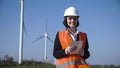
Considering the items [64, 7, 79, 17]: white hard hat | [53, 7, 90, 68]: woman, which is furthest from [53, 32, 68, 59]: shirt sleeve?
[64, 7, 79, 17]: white hard hat

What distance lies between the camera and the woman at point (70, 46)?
4.71 m

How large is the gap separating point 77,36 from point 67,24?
10.2 inches

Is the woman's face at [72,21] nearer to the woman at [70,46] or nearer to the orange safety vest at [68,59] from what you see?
the woman at [70,46]

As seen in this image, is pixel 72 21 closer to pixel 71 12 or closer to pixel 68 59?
pixel 71 12

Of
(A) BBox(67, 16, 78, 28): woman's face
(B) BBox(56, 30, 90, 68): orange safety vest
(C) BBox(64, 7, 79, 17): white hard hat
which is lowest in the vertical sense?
(B) BBox(56, 30, 90, 68): orange safety vest

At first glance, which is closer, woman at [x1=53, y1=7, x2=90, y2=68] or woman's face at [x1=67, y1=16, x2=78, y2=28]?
woman at [x1=53, y1=7, x2=90, y2=68]

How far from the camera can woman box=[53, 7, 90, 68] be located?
4.71 metres

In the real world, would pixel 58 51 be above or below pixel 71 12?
below

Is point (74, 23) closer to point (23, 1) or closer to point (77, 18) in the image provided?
point (77, 18)

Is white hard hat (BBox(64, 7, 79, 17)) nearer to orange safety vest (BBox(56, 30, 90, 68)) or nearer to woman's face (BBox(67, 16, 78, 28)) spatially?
woman's face (BBox(67, 16, 78, 28))

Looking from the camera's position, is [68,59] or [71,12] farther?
[71,12]

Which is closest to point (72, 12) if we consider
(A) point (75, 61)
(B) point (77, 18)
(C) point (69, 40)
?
(B) point (77, 18)

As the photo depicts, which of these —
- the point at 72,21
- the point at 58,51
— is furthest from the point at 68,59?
the point at 72,21

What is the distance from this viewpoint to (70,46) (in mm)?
4641
